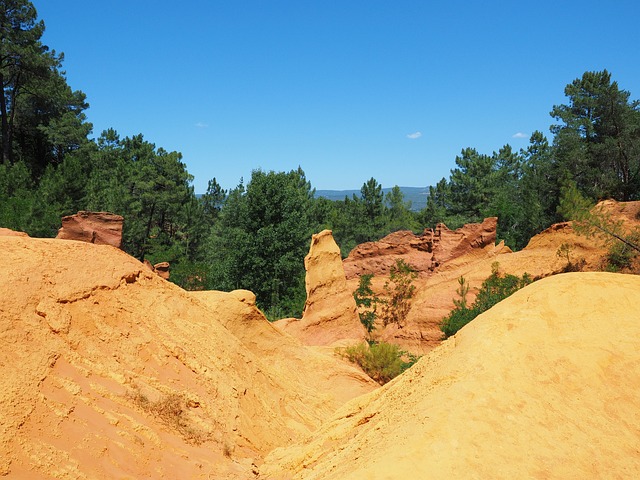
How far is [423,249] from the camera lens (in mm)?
33062

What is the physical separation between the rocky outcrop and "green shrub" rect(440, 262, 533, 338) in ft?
17.1

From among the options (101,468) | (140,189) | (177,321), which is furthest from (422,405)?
(140,189)

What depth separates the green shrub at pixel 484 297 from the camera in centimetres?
2177

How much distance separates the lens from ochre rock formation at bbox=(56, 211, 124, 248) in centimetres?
1595

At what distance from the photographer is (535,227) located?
39.2m

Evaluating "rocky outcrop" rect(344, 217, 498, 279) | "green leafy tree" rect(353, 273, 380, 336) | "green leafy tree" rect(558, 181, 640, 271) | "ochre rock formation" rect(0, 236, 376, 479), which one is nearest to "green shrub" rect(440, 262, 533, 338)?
"green leafy tree" rect(558, 181, 640, 271)

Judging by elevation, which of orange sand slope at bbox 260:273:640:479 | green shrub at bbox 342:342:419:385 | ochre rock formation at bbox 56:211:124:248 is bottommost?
green shrub at bbox 342:342:419:385

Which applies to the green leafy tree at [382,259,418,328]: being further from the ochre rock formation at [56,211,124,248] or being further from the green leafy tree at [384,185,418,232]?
the green leafy tree at [384,185,418,232]

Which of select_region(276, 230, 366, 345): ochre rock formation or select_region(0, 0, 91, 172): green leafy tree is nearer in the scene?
select_region(276, 230, 366, 345): ochre rock formation

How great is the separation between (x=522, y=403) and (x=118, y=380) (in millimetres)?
6626

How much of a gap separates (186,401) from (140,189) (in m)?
38.9

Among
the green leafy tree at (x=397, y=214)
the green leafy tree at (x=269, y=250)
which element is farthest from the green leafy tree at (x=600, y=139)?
the green leafy tree at (x=397, y=214)

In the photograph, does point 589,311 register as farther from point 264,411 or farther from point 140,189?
point 140,189

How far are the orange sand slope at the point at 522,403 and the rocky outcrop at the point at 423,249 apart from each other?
76.9ft
